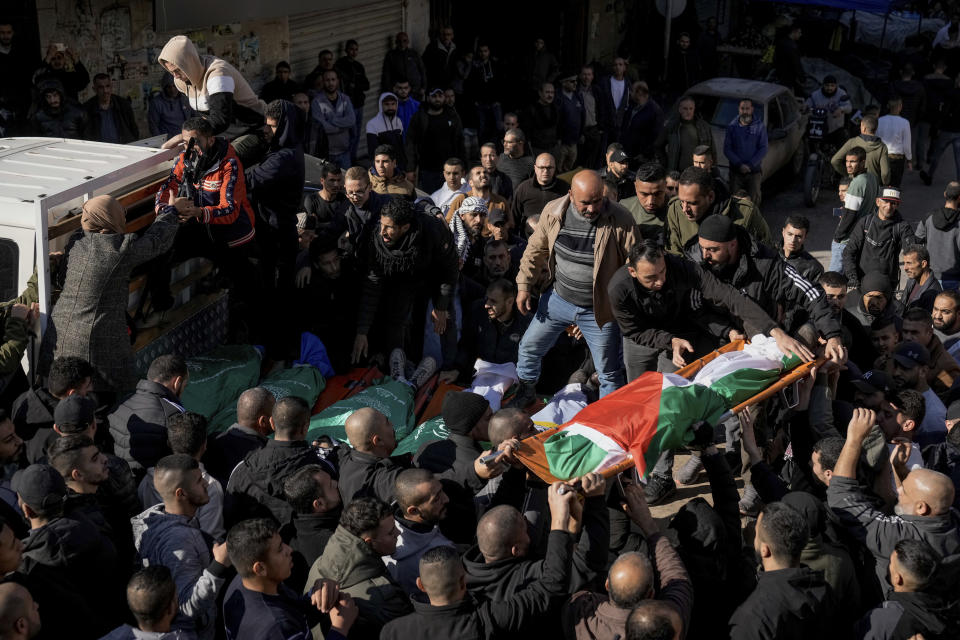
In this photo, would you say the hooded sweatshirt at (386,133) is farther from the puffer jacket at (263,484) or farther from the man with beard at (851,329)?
the puffer jacket at (263,484)

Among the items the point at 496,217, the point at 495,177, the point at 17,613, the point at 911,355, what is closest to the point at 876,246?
the point at 911,355

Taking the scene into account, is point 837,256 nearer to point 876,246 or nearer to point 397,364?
point 876,246

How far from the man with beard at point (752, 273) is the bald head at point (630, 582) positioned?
266 centimetres

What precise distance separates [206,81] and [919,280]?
563cm

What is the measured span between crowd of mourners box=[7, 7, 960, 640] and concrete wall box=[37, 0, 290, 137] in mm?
527

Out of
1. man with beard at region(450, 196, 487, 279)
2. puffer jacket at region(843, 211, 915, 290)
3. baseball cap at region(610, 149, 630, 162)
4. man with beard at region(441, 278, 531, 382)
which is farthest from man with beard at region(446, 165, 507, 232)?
puffer jacket at region(843, 211, 915, 290)

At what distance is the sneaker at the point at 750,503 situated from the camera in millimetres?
6469

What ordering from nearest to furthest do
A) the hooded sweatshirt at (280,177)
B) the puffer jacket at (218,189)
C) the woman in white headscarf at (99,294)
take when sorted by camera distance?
1. the woman in white headscarf at (99,294)
2. the puffer jacket at (218,189)
3. the hooded sweatshirt at (280,177)

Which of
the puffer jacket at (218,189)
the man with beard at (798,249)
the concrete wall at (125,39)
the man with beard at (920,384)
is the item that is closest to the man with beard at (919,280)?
the man with beard at (798,249)

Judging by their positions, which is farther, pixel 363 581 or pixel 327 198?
pixel 327 198

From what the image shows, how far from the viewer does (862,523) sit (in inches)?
193

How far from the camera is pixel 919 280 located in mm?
8359

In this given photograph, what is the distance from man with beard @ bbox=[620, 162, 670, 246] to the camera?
8383 millimetres

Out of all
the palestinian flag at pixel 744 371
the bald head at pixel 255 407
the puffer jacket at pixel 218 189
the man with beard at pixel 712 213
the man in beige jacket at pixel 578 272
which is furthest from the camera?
the man with beard at pixel 712 213
